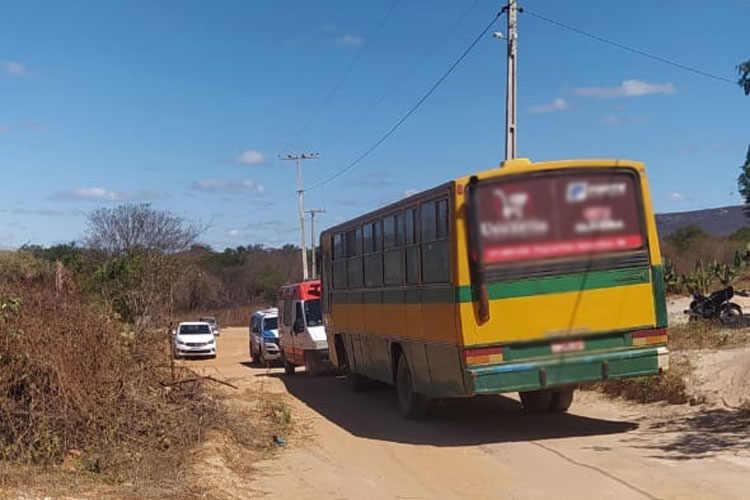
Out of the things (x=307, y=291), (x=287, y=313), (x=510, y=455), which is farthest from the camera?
(x=287, y=313)

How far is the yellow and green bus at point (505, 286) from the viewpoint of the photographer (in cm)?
316

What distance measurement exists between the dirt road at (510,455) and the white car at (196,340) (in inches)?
885

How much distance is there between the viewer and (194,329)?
39062 millimetres

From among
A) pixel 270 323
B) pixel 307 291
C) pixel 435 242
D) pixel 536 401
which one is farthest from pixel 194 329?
pixel 435 242

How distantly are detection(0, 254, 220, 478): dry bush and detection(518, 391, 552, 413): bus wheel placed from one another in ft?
18.2

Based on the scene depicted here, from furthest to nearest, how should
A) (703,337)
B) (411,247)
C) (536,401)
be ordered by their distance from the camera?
1. (703,337)
2. (536,401)
3. (411,247)

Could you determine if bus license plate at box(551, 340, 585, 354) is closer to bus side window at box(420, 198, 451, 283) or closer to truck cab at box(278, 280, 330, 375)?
bus side window at box(420, 198, 451, 283)

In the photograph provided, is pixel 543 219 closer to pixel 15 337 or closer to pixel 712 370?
pixel 15 337

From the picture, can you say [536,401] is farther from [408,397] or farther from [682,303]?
[682,303]

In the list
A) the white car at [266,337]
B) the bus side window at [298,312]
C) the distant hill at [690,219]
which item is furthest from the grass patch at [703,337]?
the white car at [266,337]

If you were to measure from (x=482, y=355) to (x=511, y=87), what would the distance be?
1196 cm

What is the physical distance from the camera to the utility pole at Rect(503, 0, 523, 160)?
20.9m

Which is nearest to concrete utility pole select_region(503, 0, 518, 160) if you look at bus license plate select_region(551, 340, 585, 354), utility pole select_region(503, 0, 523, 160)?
utility pole select_region(503, 0, 523, 160)

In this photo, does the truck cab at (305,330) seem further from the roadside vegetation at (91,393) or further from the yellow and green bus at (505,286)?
the roadside vegetation at (91,393)
